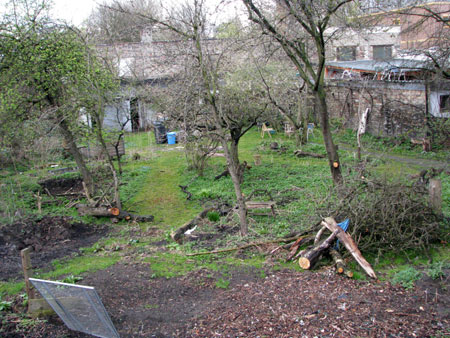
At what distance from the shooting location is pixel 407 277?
6.22m

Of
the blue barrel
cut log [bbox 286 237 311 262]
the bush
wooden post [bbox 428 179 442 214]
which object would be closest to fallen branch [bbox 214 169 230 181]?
the bush

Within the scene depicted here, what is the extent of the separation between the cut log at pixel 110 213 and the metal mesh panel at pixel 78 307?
6299mm

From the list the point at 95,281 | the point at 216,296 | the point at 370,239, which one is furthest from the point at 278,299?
the point at 95,281

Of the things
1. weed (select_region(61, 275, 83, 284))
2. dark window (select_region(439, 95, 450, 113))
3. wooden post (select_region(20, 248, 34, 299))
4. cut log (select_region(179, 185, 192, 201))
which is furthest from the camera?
dark window (select_region(439, 95, 450, 113))

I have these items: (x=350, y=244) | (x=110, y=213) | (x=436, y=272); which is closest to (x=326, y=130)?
(x=350, y=244)

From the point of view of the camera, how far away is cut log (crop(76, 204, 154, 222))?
37.9ft

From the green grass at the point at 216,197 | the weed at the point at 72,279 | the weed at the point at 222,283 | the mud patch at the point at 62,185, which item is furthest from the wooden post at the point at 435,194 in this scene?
the mud patch at the point at 62,185

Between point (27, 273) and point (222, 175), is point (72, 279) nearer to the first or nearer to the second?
Result: point (27, 273)

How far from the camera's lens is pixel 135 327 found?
5.38m

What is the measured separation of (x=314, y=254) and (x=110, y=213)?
261 inches

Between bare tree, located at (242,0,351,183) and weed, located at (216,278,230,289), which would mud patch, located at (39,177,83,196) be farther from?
weed, located at (216,278,230,289)

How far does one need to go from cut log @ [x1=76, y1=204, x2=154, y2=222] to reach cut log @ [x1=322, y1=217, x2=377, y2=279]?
5787mm

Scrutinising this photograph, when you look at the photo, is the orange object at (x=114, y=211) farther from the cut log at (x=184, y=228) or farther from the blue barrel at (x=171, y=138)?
the blue barrel at (x=171, y=138)

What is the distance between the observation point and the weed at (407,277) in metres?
6.11
